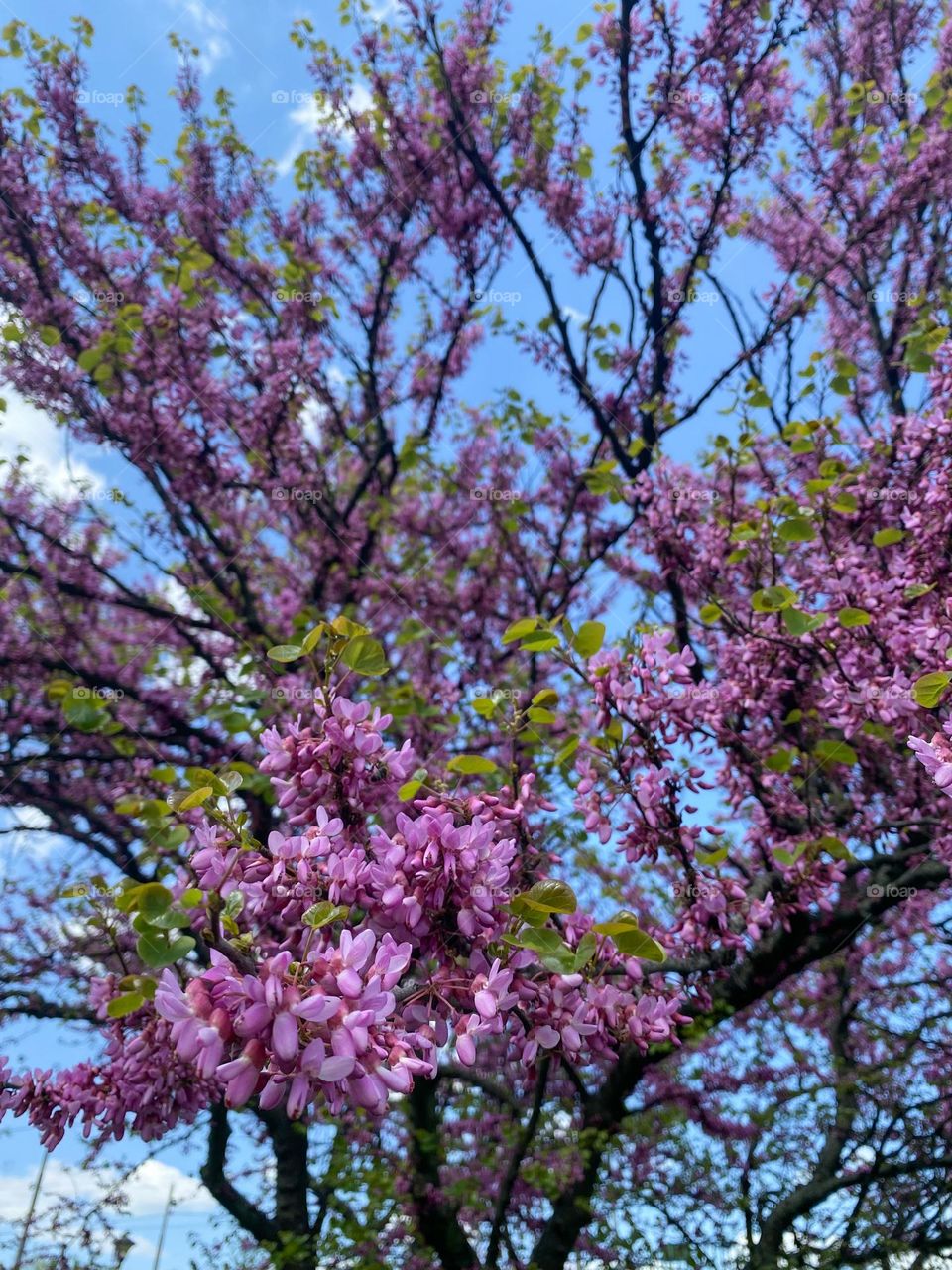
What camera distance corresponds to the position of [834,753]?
385cm

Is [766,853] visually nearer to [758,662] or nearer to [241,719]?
[758,662]

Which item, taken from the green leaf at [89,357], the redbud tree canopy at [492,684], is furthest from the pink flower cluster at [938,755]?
the green leaf at [89,357]

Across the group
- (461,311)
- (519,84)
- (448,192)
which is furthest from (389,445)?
(519,84)

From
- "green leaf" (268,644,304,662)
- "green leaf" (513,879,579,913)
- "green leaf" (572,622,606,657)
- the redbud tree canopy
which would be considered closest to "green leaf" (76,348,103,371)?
the redbud tree canopy

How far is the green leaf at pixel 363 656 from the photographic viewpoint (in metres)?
2.27

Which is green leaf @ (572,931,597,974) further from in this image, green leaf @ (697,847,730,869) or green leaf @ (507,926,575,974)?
green leaf @ (697,847,730,869)

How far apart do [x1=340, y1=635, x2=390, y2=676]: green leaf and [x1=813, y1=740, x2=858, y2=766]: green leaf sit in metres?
2.42

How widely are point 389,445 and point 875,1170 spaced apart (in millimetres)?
7351

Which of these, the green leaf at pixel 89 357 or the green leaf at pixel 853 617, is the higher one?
the green leaf at pixel 89 357

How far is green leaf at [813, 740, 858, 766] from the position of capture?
12.5 feet

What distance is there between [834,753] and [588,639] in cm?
187

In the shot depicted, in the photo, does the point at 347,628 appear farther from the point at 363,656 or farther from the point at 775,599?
the point at 775,599

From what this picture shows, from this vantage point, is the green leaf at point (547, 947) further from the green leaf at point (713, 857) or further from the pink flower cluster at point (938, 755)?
the green leaf at point (713, 857)

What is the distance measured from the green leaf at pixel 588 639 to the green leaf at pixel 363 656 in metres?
0.72
